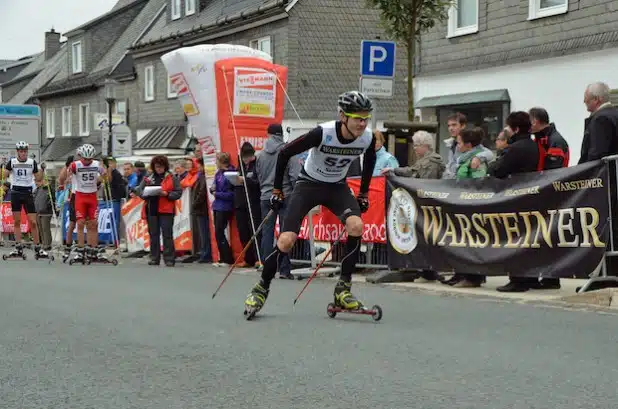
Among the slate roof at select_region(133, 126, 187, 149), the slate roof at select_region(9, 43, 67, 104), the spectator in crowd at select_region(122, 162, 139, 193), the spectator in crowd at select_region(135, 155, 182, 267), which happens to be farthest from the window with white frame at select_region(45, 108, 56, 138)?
the spectator in crowd at select_region(135, 155, 182, 267)

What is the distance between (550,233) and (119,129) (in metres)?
21.5

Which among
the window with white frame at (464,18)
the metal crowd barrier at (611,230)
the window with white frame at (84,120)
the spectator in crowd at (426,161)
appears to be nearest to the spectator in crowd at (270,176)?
the spectator in crowd at (426,161)

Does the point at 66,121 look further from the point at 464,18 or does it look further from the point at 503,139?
the point at 503,139

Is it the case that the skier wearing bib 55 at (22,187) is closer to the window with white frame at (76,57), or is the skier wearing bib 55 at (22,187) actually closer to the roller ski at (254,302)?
the roller ski at (254,302)

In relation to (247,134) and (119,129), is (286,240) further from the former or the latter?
(119,129)

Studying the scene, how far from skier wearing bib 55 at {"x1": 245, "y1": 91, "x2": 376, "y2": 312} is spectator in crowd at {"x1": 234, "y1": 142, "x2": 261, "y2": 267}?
696 cm

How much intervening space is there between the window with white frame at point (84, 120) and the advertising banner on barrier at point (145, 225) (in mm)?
36355

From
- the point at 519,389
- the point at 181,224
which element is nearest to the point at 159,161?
the point at 181,224

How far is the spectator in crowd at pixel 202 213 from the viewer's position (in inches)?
742

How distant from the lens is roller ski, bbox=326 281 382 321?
950 centimetres

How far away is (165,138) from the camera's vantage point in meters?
45.0

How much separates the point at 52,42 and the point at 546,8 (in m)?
54.9

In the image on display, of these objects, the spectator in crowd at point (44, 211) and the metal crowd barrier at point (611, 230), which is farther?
the spectator in crowd at point (44, 211)

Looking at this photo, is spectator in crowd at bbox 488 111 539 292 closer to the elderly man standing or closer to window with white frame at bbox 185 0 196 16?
the elderly man standing
